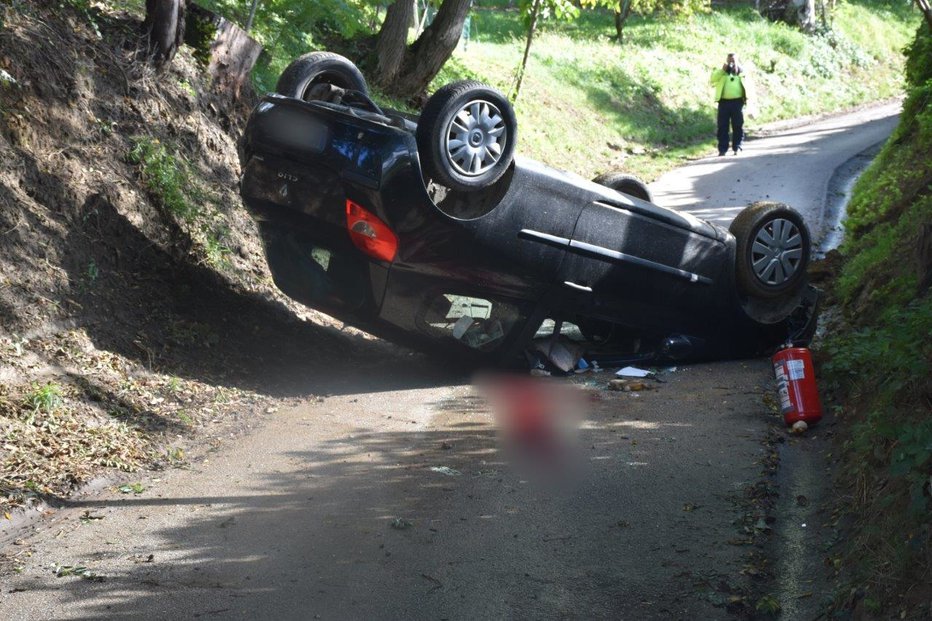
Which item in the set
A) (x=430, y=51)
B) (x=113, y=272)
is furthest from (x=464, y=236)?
(x=430, y=51)

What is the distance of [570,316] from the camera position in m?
9.30

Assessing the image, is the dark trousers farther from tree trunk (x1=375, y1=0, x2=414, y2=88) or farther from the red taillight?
the red taillight

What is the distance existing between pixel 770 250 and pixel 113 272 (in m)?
5.88

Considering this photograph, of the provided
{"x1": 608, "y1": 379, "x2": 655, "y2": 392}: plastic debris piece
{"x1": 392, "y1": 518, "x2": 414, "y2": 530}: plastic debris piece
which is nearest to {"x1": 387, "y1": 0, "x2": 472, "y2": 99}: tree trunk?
{"x1": 608, "y1": 379, "x2": 655, "y2": 392}: plastic debris piece

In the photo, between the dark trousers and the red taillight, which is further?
the dark trousers

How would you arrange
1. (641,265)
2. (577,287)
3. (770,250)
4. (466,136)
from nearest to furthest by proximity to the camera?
(466,136) → (577,287) → (641,265) → (770,250)

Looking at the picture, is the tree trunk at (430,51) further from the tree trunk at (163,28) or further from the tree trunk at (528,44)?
the tree trunk at (163,28)

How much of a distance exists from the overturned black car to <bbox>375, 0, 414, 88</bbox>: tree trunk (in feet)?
26.7

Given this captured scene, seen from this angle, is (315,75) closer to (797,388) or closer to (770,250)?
(770,250)

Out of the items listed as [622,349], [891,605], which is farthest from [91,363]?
[891,605]

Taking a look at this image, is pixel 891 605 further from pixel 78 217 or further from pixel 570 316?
pixel 78 217

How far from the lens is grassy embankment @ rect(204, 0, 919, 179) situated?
21344mm

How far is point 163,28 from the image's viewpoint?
35.3 feet

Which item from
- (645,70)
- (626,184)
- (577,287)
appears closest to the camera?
(577,287)
